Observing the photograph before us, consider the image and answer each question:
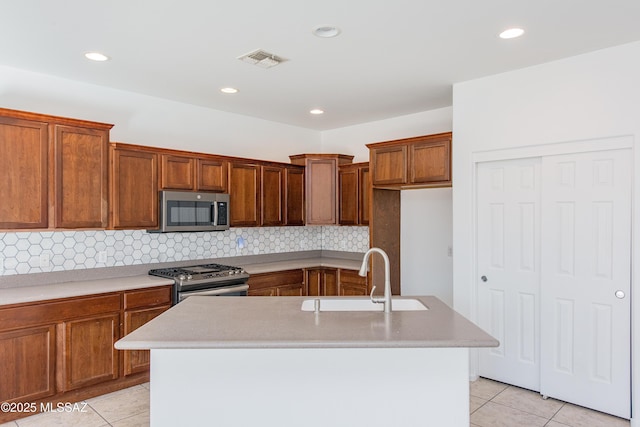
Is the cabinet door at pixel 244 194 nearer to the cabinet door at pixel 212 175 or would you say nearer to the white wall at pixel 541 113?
the cabinet door at pixel 212 175

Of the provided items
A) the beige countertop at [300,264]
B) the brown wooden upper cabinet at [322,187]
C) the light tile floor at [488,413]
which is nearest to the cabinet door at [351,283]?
the beige countertop at [300,264]

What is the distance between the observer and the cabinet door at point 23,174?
3246mm

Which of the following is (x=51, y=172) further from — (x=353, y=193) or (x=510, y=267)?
(x=510, y=267)

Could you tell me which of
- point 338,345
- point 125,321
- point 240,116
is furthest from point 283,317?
point 240,116

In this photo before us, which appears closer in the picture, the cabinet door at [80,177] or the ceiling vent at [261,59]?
the ceiling vent at [261,59]

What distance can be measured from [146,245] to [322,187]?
2292mm

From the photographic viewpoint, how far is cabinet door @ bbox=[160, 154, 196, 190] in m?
4.21

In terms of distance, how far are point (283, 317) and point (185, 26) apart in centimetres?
201

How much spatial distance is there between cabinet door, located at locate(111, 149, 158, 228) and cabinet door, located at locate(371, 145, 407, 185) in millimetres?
2327

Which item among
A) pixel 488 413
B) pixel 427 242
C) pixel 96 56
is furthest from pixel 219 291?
pixel 488 413

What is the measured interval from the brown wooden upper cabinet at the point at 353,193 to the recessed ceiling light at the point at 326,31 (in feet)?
7.98

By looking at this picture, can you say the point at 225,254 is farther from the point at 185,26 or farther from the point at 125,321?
the point at 185,26

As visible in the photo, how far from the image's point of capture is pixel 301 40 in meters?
3.05

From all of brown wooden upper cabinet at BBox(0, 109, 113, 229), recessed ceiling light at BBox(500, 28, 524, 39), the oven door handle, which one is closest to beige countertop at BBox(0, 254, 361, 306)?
the oven door handle
